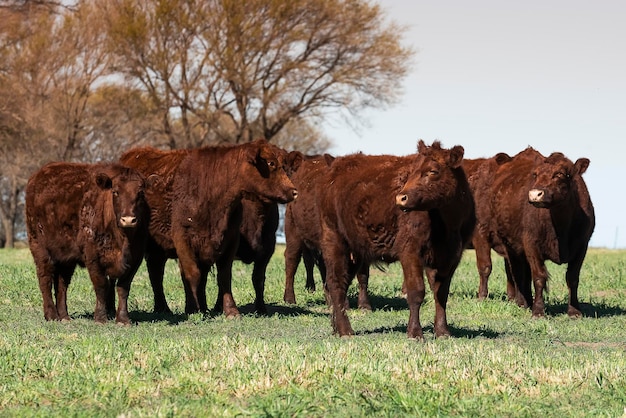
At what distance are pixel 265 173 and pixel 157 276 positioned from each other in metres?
2.33

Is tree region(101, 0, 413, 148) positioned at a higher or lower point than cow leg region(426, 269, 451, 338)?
higher

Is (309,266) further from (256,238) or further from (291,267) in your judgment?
(256,238)

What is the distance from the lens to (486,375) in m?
8.68

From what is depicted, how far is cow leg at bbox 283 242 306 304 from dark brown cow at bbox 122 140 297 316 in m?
2.30

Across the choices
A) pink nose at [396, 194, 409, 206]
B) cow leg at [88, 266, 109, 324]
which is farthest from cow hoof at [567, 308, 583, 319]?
cow leg at [88, 266, 109, 324]

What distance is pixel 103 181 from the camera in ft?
44.3

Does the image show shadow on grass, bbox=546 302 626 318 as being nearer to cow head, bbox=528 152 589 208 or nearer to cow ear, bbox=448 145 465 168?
cow head, bbox=528 152 589 208

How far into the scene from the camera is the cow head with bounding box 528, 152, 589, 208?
14.6 meters

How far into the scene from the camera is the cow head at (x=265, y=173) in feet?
46.6

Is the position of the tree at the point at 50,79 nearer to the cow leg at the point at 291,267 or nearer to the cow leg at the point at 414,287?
the cow leg at the point at 291,267

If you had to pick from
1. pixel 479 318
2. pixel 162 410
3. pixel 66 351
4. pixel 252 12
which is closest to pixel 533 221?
pixel 479 318

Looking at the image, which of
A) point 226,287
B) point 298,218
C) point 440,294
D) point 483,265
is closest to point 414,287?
point 440,294

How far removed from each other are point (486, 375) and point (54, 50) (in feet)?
135

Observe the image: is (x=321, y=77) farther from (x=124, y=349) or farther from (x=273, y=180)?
(x=124, y=349)
